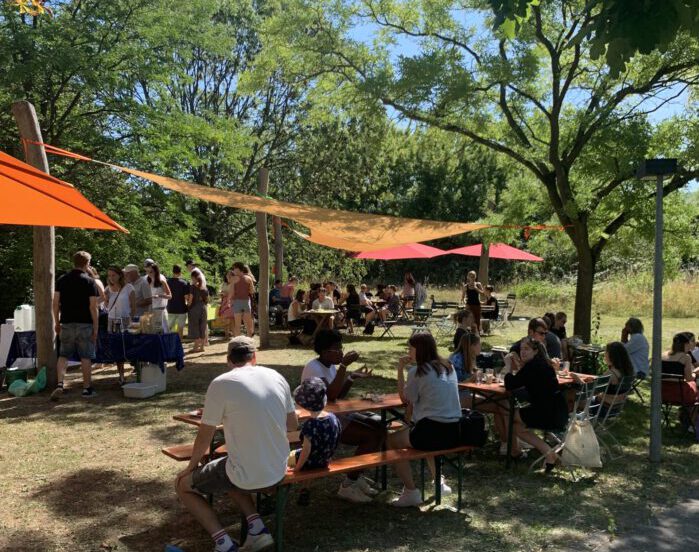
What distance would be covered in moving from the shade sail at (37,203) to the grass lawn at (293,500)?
184cm

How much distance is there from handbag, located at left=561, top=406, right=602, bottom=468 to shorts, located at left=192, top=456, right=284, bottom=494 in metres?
2.76

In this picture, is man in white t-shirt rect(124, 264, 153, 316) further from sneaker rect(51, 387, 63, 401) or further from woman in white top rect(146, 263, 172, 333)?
sneaker rect(51, 387, 63, 401)

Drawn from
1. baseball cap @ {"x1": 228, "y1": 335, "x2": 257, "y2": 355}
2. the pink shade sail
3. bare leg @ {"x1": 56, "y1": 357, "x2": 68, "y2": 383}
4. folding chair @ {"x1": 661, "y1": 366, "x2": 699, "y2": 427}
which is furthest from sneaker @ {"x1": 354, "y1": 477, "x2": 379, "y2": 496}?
the pink shade sail

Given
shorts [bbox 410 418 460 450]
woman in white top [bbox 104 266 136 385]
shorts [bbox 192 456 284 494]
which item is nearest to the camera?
shorts [bbox 192 456 284 494]

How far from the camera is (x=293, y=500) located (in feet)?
15.0

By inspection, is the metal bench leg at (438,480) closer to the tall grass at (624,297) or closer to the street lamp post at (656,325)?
the street lamp post at (656,325)

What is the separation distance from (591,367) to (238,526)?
6.37 m

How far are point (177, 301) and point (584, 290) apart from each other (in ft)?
22.1

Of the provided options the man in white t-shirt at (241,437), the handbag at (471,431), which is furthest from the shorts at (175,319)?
the man in white t-shirt at (241,437)

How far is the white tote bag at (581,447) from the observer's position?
5.20 m

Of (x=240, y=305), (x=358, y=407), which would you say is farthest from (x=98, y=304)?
(x=358, y=407)

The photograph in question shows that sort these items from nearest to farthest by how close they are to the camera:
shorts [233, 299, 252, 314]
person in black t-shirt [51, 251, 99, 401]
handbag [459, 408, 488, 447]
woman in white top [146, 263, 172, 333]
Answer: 1. handbag [459, 408, 488, 447]
2. person in black t-shirt [51, 251, 99, 401]
3. woman in white top [146, 263, 172, 333]
4. shorts [233, 299, 252, 314]

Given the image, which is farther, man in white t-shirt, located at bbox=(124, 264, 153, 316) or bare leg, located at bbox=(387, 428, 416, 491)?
man in white t-shirt, located at bbox=(124, 264, 153, 316)

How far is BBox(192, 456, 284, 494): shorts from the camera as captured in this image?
348 cm
